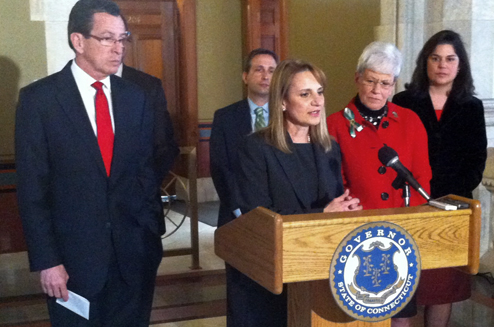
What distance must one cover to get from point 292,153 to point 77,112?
798mm

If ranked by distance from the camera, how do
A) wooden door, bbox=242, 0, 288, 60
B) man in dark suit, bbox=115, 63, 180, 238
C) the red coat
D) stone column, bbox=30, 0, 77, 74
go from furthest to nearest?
wooden door, bbox=242, 0, 288, 60 → stone column, bbox=30, 0, 77, 74 → man in dark suit, bbox=115, 63, 180, 238 → the red coat

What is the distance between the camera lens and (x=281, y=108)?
2262 mm

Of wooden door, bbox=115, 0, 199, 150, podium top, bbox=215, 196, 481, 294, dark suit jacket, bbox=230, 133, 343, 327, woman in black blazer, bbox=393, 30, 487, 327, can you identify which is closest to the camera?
podium top, bbox=215, 196, 481, 294

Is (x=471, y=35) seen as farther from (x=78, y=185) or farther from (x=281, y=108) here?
(x=78, y=185)

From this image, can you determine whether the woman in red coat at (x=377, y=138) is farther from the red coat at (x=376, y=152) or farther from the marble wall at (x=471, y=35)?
the marble wall at (x=471, y=35)

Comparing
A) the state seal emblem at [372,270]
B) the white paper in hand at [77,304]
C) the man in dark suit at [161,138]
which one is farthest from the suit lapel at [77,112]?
the state seal emblem at [372,270]

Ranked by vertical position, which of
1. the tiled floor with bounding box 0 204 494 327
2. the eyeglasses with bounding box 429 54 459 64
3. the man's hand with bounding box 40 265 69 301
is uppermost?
the eyeglasses with bounding box 429 54 459 64

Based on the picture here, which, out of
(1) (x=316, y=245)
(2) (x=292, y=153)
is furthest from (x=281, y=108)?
(1) (x=316, y=245)

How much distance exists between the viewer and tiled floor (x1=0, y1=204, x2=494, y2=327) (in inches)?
157

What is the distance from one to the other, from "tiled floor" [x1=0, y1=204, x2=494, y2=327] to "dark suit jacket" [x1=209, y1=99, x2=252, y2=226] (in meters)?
1.14

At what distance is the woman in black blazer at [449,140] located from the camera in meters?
2.97

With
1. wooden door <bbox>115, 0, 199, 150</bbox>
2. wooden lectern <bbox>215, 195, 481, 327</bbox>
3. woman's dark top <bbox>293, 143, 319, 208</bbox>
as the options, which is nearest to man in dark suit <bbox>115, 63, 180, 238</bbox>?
woman's dark top <bbox>293, 143, 319, 208</bbox>

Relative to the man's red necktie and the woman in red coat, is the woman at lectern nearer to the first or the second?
the woman in red coat

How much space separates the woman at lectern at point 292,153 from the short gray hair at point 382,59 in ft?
1.45
